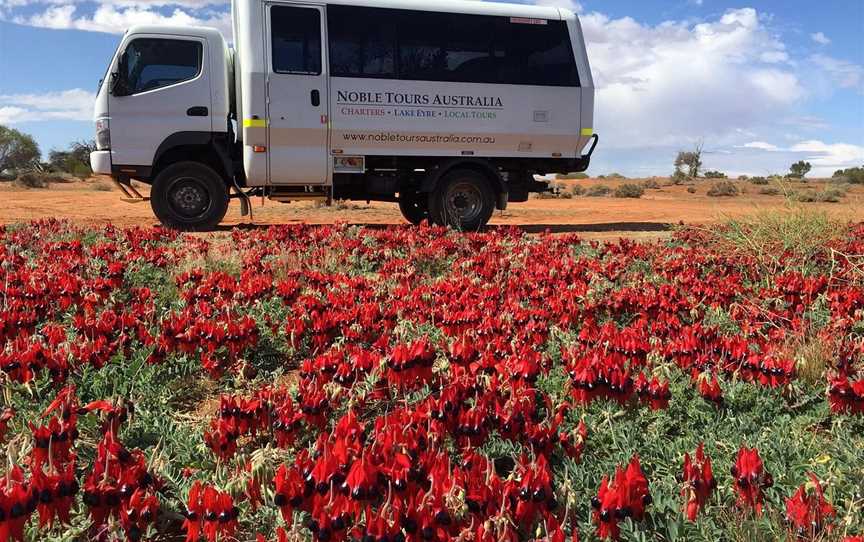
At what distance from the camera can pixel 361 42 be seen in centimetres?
1077

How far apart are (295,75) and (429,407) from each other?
881cm

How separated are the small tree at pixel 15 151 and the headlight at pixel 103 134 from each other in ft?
114

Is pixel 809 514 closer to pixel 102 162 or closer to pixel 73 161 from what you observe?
pixel 102 162

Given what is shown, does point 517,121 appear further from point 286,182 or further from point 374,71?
point 286,182

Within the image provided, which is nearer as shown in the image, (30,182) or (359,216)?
(359,216)

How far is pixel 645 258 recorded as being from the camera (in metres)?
7.13

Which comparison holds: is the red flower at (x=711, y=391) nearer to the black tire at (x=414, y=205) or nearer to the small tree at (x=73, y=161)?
the black tire at (x=414, y=205)

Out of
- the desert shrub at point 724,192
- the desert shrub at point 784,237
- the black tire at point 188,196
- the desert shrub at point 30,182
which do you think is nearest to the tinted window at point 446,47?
the black tire at point 188,196

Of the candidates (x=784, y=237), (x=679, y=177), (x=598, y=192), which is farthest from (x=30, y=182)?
(x=679, y=177)

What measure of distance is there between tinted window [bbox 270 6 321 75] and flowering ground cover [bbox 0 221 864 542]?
17.5 ft

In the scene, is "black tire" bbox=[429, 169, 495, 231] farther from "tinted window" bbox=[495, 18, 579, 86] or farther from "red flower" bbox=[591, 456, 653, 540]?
"red flower" bbox=[591, 456, 653, 540]

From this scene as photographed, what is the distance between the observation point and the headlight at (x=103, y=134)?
1059cm

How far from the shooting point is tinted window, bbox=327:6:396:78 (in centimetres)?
1067

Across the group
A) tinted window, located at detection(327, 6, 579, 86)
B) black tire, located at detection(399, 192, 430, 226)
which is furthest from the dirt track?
tinted window, located at detection(327, 6, 579, 86)
